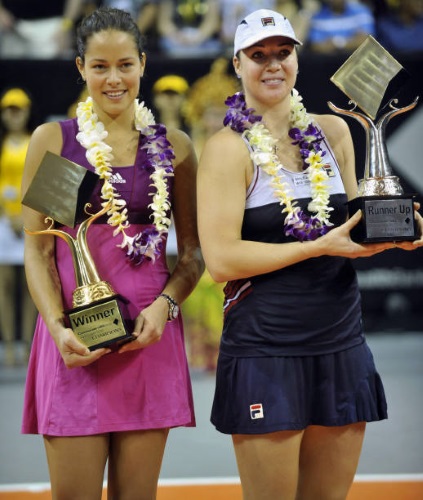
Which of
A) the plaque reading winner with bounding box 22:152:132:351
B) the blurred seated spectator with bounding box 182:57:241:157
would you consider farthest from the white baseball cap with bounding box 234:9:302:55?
the blurred seated spectator with bounding box 182:57:241:157

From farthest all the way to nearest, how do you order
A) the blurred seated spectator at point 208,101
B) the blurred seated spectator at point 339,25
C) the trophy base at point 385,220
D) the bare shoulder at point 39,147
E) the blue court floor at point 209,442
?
the blurred seated spectator at point 339,25 < the blurred seated spectator at point 208,101 < the blue court floor at point 209,442 < the bare shoulder at point 39,147 < the trophy base at point 385,220

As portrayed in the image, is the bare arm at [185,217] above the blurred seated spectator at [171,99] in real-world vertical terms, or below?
below

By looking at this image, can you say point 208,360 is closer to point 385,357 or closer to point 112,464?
point 385,357

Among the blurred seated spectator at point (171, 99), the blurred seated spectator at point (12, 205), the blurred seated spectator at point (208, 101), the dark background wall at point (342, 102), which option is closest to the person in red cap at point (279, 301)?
the blurred seated spectator at point (208, 101)

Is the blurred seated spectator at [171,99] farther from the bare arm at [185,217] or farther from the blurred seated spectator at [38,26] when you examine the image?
the bare arm at [185,217]

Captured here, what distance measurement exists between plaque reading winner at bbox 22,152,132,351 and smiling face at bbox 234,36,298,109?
0.52 metres

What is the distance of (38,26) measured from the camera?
26.0 ft

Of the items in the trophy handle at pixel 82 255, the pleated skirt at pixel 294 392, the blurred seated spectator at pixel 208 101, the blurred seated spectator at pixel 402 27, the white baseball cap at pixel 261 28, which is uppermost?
the blurred seated spectator at pixel 402 27

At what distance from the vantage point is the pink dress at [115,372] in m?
2.51

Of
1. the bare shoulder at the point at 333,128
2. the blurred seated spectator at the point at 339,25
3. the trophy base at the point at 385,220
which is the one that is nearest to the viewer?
the trophy base at the point at 385,220

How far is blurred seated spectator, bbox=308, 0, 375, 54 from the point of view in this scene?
25.7 ft

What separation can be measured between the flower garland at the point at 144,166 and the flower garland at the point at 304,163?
→ 23cm

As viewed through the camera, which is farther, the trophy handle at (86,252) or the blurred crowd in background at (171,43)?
the blurred crowd in background at (171,43)

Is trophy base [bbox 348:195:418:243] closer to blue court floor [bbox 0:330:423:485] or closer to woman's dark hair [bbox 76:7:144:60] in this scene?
woman's dark hair [bbox 76:7:144:60]
